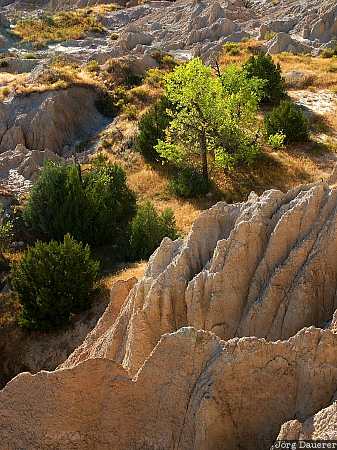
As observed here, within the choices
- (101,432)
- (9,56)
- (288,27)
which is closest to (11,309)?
(101,432)

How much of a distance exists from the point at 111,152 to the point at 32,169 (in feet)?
23.7

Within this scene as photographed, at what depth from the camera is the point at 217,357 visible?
877 centimetres

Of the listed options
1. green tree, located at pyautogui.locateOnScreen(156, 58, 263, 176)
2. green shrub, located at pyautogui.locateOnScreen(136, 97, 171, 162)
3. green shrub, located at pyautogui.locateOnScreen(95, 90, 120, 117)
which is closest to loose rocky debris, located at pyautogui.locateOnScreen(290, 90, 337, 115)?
green tree, located at pyautogui.locateOnScreen(156, 58, 263, 176)

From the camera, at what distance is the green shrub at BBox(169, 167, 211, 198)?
91.5 ft

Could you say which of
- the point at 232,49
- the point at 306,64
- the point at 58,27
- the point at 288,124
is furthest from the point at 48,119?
the point at 58,27

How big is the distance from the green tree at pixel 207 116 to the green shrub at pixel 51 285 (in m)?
11.2

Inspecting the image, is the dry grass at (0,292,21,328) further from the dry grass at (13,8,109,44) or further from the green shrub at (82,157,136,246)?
the dry grass at (13,8,109,44)

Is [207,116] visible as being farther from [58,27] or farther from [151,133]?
[58,27]

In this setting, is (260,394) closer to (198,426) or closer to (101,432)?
(198,426)

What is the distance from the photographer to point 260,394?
28.3 feet

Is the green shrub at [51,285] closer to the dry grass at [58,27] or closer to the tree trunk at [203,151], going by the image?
the tree trunk at [203,151]

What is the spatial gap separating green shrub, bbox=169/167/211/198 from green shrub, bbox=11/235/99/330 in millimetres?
10611

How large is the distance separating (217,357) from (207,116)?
64.7 ft

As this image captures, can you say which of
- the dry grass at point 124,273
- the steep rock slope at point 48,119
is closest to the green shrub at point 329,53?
the steep rock slope at point 48,119
